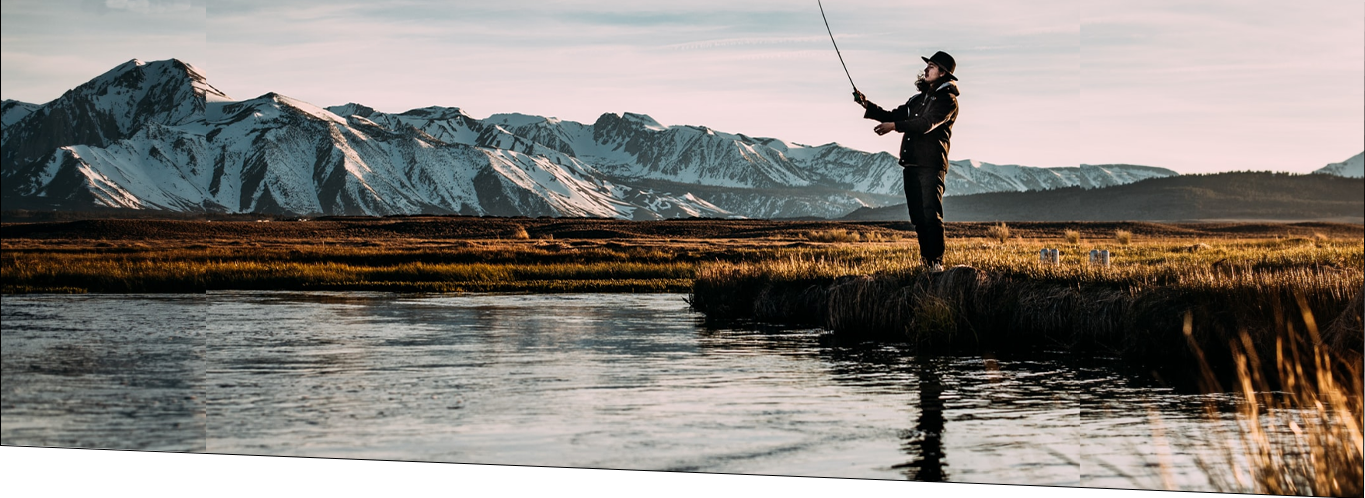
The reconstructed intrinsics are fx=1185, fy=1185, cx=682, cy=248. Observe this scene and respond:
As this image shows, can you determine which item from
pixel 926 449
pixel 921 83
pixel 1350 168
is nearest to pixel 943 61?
pixel 921 83

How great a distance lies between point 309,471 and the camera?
7.52 m

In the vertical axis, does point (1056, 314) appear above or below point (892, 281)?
below

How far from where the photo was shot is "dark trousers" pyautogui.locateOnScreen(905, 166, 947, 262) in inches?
480

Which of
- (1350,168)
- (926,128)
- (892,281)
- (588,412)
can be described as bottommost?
(588,412)

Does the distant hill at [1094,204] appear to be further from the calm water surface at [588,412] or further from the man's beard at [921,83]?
the calm water surface at [588,412]

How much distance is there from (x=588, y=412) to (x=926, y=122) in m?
4.55

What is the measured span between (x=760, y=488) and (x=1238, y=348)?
21.0 feet

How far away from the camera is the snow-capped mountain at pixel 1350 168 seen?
8.54m

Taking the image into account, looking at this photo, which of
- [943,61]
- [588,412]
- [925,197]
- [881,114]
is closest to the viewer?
[588,412]

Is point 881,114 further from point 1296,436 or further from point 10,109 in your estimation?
point 10,109

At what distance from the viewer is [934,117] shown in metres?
11.5

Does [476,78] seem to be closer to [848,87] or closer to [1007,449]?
[848,87]

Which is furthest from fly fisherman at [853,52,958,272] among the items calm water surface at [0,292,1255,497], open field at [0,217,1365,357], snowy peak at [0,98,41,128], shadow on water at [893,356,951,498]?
snowy peak at [0,98,41,128]

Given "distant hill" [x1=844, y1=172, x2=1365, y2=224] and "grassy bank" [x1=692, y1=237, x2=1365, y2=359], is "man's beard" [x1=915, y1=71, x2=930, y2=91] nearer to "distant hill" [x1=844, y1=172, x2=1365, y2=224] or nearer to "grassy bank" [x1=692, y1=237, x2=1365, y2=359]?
"grassy bank" [x1=692, y1=237, x2=1365, y2=359]
